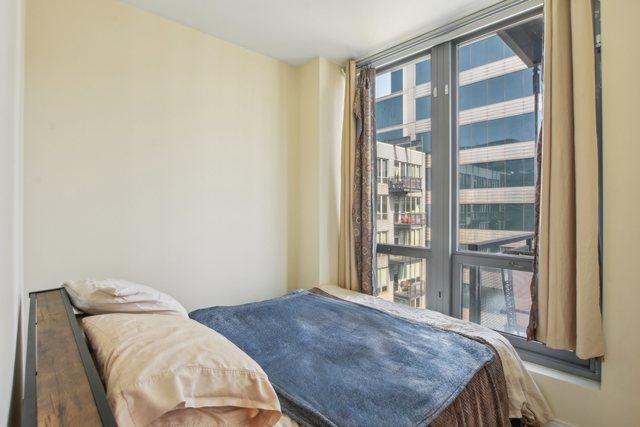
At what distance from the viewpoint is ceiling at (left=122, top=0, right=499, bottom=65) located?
2215 mm

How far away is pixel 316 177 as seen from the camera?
9.82 feet

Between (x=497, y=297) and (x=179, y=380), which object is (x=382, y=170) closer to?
(x=497, y=297)

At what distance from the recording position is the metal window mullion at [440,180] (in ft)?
8.09

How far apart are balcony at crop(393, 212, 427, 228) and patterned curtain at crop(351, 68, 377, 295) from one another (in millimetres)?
208

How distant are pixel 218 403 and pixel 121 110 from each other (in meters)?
2.05

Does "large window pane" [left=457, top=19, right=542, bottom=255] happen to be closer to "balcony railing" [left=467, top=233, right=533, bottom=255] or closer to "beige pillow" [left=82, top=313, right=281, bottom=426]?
"balcony railing" [left=467, top=233, right=533, bottom=255]

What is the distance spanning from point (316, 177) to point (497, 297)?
1708 mm

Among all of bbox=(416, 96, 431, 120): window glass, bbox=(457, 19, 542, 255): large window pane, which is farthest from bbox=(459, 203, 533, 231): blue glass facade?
bbox=(416, 96, 431, 120): window glass

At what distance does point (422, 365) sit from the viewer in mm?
1485

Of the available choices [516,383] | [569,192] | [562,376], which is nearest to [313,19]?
[569,192]

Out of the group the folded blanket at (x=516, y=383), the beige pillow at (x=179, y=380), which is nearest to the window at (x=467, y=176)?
the folded blanket at (x=516, y=383)

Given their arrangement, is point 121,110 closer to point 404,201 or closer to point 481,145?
point 404,201

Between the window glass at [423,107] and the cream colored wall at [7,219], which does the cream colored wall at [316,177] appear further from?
the cream colored wall at [7,219]

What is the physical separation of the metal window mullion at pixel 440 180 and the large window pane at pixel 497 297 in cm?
15
